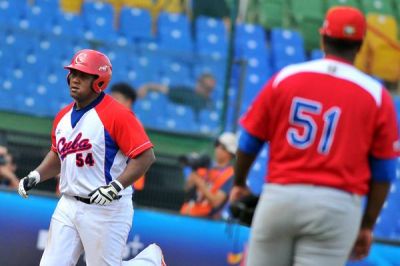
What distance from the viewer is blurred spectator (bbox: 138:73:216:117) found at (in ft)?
35.7

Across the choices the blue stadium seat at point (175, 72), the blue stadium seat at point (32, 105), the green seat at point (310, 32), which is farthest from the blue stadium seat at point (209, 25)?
the blue stadium seat at point (32, 105)

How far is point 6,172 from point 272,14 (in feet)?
24.4

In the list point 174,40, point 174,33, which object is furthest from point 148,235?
point 174,33

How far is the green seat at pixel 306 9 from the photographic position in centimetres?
1536

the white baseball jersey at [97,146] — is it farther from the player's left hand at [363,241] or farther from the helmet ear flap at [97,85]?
the player's left hand at [363,241]

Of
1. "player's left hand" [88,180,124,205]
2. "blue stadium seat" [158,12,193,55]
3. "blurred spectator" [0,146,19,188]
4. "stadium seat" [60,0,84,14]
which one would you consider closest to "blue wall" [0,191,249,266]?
"blurred spectator" [0,146,19,188]

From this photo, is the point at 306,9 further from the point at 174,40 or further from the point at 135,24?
the point at 135,24

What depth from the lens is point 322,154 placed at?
400 centimetres

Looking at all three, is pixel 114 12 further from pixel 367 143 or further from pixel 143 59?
pixel 367 143

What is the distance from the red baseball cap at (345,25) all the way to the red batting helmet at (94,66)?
7.41 ft

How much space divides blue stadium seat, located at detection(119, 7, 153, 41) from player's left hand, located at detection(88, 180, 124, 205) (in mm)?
8064

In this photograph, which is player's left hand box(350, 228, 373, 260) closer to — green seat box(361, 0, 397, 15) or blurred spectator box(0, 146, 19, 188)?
blurred spectator box(0, 146, 19, 188)

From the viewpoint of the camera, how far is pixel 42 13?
43.6ft

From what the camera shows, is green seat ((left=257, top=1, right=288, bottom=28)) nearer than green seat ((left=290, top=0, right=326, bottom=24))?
Yes
